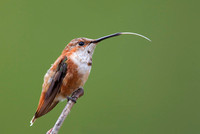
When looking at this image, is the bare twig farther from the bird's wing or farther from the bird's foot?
the bird's wing

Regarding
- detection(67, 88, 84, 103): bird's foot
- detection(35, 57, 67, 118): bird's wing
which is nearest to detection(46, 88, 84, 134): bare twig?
detection(67, 88, 84, 103): bird's foot

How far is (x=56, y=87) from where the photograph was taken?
197 centimetres

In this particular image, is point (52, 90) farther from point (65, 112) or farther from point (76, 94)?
point (65, 112)

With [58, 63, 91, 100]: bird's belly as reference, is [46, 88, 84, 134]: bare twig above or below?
below

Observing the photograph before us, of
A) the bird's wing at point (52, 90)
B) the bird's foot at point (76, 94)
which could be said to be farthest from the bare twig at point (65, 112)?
the bird's wing at point (52, 90)

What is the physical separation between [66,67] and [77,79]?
12cm

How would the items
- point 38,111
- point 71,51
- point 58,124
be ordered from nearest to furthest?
point 58,124, point 38,111, point 71,51

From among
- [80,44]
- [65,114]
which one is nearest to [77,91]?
[80,44]

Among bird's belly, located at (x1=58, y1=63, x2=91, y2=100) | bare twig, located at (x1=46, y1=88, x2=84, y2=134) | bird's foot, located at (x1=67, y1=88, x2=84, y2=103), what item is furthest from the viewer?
bird's belly, located at (x1=58, y1=63, x2=91, y2=100)

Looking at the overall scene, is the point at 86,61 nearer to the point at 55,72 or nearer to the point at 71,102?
the point at 55,72

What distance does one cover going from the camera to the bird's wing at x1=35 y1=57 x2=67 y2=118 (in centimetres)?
190

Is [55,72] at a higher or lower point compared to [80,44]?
lower

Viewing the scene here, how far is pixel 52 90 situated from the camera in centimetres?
194

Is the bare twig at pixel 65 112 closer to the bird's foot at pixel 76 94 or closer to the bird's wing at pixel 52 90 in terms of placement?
the bird's foot at pixel 76 94
